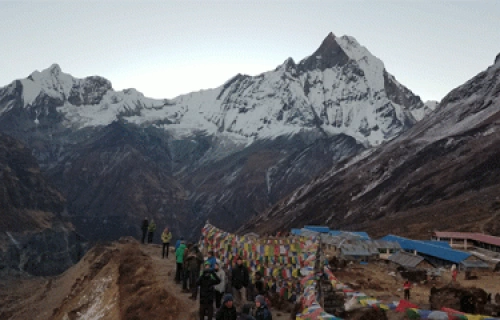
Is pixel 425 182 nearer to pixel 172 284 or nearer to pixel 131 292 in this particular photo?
pixel 172 284

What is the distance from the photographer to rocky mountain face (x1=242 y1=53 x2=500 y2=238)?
258 ft

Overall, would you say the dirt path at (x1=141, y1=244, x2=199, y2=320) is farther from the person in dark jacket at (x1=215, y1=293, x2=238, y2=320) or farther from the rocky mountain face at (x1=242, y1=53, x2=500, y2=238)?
the rocky mountain face at (x1=242, y1=53, x2=500, y2=238)

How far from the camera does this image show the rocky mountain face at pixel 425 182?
78750mm

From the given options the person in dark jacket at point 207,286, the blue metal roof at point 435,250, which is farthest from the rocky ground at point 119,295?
the blue metal roof at point 435,250

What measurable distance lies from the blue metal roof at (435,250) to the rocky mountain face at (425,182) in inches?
523

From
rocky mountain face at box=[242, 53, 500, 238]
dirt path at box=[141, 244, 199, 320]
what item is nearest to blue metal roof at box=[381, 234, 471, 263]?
rocky mountain face at box=[242, 53, 500, 238]

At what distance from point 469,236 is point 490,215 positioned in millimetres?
11451

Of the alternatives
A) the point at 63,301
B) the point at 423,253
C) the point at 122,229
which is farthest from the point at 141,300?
the point at 122,229

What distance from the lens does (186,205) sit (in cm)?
19538

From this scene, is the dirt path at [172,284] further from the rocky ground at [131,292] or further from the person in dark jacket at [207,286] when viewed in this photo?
the person in dark jacket at [207,286]

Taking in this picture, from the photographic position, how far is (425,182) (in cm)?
9975

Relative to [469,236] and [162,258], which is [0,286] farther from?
[469,236]

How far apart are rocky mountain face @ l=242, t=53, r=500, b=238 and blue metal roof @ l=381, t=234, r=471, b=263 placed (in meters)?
13.3

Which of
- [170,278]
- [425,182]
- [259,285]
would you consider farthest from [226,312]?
[425,182]
